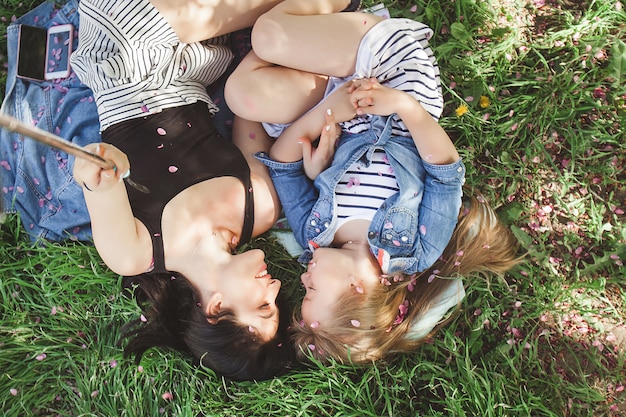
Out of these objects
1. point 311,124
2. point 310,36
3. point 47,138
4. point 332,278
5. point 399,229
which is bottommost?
point 332,278

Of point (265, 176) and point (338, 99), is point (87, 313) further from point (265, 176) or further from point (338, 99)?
point (338, 99)

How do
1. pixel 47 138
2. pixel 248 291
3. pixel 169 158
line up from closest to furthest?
pixel 47 138 < pixel 248 291 < pixel 169 158

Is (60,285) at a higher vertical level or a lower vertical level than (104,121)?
lower

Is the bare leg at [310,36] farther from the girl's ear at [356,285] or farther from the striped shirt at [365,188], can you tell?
the girl's ear at [356,285]

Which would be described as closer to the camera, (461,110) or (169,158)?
(169,158)

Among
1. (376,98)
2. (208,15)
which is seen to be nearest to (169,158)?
(208,15)

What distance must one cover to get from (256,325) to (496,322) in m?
1.12

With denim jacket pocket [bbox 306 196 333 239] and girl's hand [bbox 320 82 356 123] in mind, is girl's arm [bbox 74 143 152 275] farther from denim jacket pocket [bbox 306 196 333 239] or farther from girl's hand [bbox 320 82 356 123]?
girl's hand [bbox 320 82 356 123]

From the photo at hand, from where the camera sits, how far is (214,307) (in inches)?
88.4

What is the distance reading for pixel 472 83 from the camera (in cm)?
257

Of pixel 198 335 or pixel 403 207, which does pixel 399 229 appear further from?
pixel 198 335

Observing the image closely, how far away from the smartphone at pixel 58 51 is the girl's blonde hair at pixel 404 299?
1651mm

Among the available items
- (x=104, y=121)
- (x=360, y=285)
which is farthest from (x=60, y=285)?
(x=360, y=285)

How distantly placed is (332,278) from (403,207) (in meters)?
0.42
